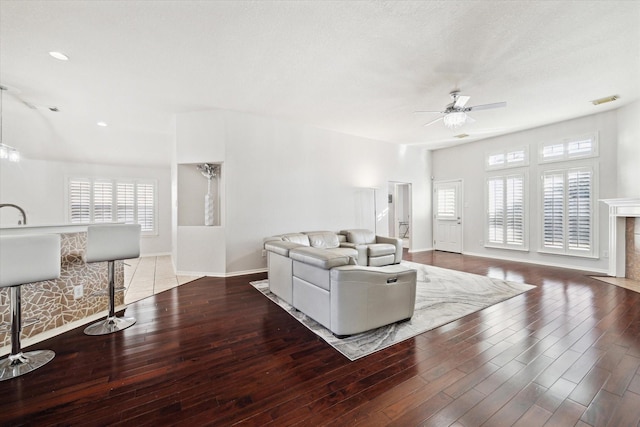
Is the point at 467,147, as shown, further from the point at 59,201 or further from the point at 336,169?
the point at 59,201

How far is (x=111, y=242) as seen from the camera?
9.09ft

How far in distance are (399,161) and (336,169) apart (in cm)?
242

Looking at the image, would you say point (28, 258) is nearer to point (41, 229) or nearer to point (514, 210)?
point (41, 229)

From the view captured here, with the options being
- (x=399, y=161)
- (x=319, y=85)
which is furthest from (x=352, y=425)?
(x=399, y=161)

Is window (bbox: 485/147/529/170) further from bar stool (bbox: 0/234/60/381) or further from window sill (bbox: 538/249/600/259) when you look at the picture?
bar stool (bbox: 0/234/60/381)

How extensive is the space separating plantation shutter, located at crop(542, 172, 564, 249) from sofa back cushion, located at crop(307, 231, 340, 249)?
4.86 metres

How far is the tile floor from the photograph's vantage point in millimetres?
3935

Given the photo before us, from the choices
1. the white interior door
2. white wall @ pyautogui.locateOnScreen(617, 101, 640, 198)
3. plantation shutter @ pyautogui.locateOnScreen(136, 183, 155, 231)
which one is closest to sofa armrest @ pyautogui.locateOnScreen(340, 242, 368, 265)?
the white interior door

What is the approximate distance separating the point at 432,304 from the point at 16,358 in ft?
13.7

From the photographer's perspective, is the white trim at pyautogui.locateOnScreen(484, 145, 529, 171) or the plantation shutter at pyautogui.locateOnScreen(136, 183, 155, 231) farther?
the plantation shutter at pyautogui.locateOnScreen(136, 183, 155, 231)

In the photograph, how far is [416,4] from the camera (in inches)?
95.2

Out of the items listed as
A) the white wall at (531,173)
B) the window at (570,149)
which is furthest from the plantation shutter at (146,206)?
the window at (570,149)

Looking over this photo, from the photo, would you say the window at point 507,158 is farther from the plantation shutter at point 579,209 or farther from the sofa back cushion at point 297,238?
the sofa back cushion at point 297,238

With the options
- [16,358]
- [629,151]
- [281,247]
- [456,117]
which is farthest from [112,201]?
[629,151]
